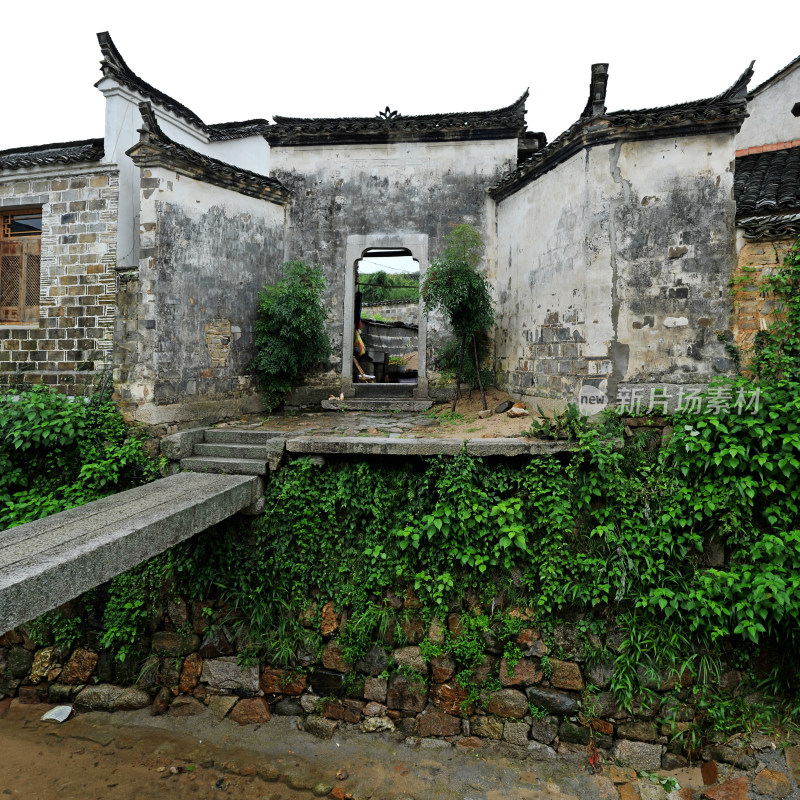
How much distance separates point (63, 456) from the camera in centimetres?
619

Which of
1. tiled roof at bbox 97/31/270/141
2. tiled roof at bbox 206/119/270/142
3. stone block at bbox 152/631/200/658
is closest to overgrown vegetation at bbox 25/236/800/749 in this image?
stone block at bbox 152/631/200/658

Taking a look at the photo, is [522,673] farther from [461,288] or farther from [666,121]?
[666,121]

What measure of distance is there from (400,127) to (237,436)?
238 inches

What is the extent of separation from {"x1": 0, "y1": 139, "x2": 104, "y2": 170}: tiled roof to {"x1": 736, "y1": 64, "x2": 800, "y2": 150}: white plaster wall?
1173cm

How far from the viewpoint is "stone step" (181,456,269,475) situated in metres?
5.75

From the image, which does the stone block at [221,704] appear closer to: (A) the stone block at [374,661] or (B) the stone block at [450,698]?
(A) the stone block at [374,661]

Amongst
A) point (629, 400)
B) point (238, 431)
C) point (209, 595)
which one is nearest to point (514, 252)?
point (629, 400)

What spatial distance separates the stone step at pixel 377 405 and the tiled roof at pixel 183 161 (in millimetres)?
3732

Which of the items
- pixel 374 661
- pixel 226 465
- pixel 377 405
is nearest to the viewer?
pixel 374 661

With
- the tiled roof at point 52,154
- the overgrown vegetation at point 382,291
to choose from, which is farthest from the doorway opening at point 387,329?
the tiled roof at point 52,154

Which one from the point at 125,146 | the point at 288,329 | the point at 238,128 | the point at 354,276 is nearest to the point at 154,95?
the point at 125,146

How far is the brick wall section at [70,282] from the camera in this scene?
8.11 m

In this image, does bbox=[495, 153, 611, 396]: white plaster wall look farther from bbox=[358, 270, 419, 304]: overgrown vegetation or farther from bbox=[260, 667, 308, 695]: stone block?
bbox=[358, 270, 419, 304]: overgrown vegetation

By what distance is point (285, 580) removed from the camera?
550 centimetres
